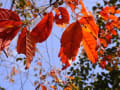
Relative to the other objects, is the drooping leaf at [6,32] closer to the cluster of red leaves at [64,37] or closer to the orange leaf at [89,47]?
the cluster of red leaves at [64,37]

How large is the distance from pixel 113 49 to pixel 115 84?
3.12ft

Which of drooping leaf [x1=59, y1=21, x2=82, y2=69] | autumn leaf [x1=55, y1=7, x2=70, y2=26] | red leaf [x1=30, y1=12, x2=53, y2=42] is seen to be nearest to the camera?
drooping leaf [x1=59, y1=21, x2=82, y2=69]

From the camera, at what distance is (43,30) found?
2.87ft

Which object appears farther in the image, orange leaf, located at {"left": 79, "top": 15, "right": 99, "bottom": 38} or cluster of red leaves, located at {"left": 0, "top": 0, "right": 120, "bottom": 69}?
orange leaf, located at {"left": 79, "top": 15, "right": 99, "bottom": 38}

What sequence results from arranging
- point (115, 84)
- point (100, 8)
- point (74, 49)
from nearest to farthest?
point (74, 49)
point (115, 84)
point (100, 8)

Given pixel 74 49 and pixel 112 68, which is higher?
pixel 74 49

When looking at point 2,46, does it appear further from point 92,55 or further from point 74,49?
point 92,55

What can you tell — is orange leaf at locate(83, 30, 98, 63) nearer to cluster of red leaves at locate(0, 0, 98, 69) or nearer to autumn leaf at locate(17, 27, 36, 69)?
cluster of red leaves at locate(0, 0, 98, 69)

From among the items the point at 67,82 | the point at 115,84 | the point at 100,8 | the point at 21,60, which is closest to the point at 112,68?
the point at 115,84

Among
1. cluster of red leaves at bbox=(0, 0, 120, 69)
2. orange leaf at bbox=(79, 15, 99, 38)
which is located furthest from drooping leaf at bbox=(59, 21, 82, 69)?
orange leaf at bbox=(79, 15, 99, 38)

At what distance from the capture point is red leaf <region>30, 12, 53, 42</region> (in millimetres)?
861

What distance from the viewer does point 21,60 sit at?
10.6 ft

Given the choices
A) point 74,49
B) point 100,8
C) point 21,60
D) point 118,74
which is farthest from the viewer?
point 100,8

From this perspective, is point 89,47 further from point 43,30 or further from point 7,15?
point 7,15
